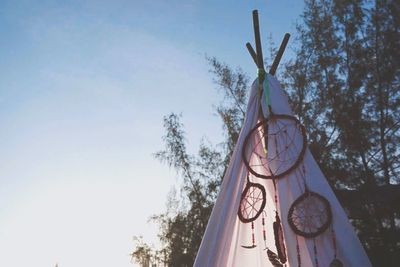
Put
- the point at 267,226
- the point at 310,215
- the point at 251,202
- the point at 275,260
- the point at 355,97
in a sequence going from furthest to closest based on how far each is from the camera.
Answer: the point at 355,97, the point at 267,226, the point at 251,202, the point at 275,260, the point at 310,215

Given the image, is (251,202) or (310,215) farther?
(251,202)

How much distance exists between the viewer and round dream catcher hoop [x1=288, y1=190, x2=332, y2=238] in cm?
279

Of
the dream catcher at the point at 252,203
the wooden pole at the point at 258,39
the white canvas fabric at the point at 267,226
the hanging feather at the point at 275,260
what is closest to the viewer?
the white canvas fabric at the point at 267,226

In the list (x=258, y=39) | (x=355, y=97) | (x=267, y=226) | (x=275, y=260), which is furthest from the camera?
(x=355, y=97)

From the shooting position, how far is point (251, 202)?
321 centimetres

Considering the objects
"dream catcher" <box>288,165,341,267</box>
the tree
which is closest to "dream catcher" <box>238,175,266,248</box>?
"dream catcher" <box>288,165,341,267</box>

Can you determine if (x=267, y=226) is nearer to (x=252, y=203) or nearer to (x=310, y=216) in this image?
(x=252, y=203)

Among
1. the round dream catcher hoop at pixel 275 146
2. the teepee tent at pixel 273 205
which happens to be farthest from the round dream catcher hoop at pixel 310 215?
the round dream catcher hoop at pixel 275 146

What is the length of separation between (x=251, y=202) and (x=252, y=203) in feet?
0.05

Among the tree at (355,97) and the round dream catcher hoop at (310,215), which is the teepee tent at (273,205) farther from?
the tree at (355,97)

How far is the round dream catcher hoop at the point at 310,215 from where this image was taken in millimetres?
2794

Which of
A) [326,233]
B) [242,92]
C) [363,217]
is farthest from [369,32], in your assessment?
[326,233]

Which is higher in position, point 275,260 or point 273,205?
point 273,205

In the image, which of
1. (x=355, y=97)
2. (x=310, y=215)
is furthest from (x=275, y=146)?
(x=355, y=97)
